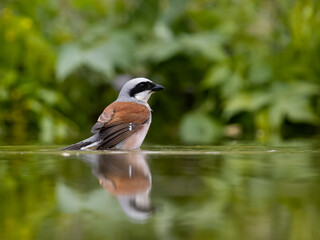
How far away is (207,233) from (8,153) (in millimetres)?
2779

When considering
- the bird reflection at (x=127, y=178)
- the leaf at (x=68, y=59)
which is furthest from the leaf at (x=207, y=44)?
the bird reflection at (x=127, y=178)

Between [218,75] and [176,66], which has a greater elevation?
[176,66]

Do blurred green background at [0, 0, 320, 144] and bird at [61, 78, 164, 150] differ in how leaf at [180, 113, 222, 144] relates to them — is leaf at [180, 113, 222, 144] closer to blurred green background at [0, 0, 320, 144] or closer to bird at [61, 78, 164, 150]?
blurred green background at [0, 0, 320, 144]

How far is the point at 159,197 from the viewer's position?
6.61 feet

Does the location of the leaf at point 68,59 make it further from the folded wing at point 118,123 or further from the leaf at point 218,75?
the folded wing at point 118,123

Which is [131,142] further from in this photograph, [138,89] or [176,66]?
[176,66]

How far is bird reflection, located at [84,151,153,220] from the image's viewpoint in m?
1.78

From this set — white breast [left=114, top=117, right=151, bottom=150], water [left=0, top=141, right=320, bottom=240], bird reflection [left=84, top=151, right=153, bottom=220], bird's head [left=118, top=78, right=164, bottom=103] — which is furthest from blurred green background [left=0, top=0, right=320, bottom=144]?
water [left=0, top=141, right=320, bottom=240]

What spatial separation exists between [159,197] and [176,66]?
6.01 metres

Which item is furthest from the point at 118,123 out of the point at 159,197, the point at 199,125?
the point at 199,125

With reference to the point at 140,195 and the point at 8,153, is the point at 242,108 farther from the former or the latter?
the point at 140,195

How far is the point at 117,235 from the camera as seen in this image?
4.53 feet

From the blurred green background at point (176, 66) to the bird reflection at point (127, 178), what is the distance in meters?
3.12

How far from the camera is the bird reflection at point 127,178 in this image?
1.78m
